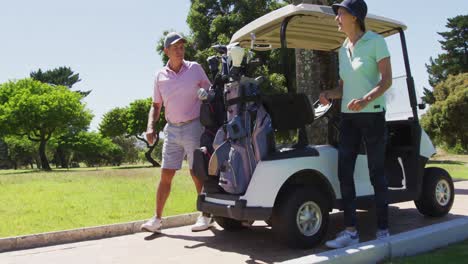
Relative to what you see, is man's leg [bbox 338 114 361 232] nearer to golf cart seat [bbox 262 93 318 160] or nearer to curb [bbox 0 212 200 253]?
golf cart seat [bbox 262 93 318 160]

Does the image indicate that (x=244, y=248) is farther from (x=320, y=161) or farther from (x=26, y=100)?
(x=26, y=100)

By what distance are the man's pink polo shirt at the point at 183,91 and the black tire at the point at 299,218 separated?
1.67 m

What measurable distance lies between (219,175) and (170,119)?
1.21m

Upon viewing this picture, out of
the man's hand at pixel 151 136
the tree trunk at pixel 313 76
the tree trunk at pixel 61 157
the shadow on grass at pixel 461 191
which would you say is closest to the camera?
the man's hand at pixel 151 136

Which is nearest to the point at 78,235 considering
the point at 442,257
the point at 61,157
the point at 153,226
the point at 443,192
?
the point at 153,226

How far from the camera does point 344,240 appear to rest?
4215mm

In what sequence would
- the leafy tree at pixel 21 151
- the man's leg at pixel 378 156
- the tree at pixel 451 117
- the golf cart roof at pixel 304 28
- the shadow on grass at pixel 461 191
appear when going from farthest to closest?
the leafy tree at pixel 21 151 < the tree at pixel 451 117 < the shadow on grass at pixel 461 191 < the golf cart roof at pixel 304 28 < the man's leg at pixel 378 156

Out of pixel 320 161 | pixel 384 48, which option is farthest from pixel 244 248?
pixel 384 48

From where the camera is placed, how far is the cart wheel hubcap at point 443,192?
5.61 m

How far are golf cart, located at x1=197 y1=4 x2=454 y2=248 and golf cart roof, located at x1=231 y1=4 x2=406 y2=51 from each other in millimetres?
11

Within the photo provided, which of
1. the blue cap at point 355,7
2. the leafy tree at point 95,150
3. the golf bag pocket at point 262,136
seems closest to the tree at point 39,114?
the leafy tree at point 95,150

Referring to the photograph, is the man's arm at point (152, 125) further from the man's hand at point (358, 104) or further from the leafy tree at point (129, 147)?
the leafy tree at point (129, 147)

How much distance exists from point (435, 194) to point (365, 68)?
2.11 m

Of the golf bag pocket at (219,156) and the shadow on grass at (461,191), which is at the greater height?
the golf bag pocket at (219,156)
